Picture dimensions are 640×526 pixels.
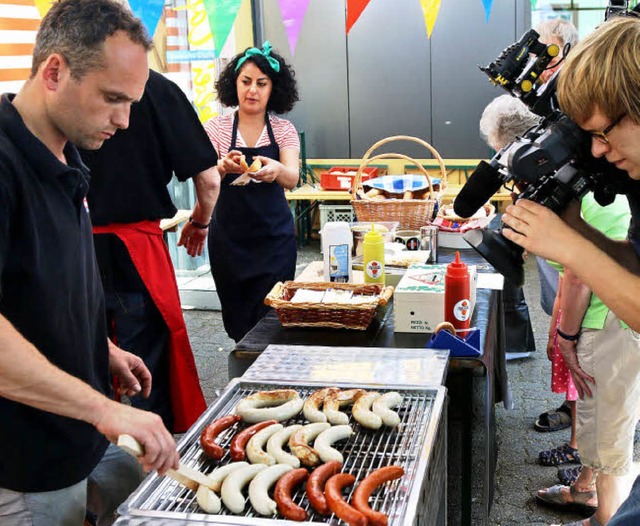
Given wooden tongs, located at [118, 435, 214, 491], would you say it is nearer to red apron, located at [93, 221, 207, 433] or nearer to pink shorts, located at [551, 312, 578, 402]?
red apron, located at [93, 221, 207, 433]

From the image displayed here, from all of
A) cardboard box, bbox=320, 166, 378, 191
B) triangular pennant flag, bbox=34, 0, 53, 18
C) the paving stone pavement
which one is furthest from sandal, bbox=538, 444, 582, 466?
cardboard box, bbox=320, 166, 378, 191

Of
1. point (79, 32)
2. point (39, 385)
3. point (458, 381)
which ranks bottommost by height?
point (458, 381)

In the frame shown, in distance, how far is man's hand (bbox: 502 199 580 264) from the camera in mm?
1833

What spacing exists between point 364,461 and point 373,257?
1.22 metres

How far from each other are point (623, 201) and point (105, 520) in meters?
1.89

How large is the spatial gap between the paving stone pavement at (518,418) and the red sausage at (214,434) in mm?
1031

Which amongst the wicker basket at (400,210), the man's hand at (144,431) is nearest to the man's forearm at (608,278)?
the man's hand at (144,431)

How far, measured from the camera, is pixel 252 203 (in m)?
3.99

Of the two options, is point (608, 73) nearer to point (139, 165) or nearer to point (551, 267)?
point (139, 165)


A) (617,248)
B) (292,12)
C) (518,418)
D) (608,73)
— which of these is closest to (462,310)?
(617,248)

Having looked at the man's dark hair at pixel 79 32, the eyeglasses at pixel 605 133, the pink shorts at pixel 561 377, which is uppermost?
the man's dark hair at pixel 79 32

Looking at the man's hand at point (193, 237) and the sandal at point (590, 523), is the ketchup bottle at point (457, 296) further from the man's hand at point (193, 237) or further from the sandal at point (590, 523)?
the man's hand at point (193, 237)

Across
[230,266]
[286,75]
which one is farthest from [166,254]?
[286,75]

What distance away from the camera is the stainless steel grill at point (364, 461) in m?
1.53
